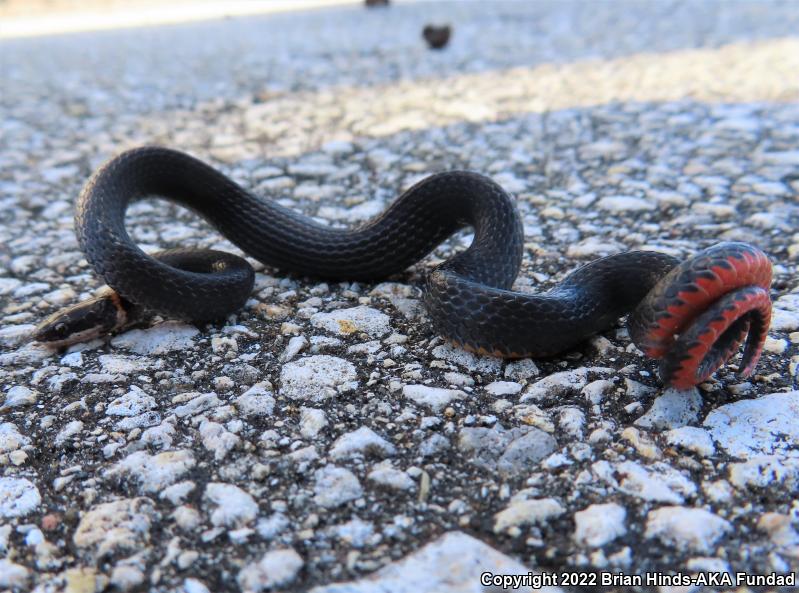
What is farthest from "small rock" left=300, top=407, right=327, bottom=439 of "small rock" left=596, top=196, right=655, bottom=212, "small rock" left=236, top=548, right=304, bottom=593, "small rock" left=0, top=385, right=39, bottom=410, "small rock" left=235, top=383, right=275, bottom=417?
"small rock" left=596, top=196, right=655, bottom=212

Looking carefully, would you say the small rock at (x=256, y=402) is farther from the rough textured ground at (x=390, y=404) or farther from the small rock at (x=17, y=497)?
the small rock at (x=17, y=497)

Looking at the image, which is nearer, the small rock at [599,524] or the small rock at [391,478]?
the small rock at [599,524]

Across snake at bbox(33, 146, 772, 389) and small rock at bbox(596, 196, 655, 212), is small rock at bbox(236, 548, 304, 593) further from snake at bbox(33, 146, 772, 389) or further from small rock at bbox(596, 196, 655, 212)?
small rock at bbox(596, 196, 655, 212)

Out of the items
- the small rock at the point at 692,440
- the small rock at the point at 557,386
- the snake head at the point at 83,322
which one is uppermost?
the snake head at the point at 83,322

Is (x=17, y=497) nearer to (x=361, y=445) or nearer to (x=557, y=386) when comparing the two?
(x=361, y=445)

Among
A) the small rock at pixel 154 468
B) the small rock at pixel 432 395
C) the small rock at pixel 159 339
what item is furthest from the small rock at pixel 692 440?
the small rock at pixel 159 339

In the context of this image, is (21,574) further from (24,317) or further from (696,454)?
(696,454)

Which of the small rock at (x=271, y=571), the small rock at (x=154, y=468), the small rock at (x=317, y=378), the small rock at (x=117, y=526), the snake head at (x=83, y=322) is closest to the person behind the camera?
the small rock at (x=271, y=571)
